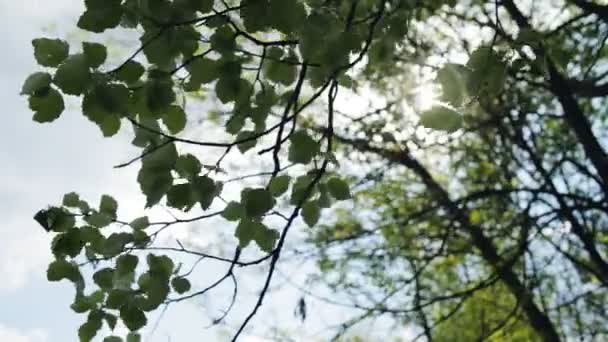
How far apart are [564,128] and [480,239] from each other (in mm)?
1768

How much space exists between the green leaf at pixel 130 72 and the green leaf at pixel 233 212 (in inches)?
21.6

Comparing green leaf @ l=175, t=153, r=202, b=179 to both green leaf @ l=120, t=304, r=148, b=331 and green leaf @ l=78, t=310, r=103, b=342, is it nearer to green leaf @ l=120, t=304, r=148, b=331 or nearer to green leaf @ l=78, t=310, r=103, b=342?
green leaf @ l=120, t=304, r=148, b=331

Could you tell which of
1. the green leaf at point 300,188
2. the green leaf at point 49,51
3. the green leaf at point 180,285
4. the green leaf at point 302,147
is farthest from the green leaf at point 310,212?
the green leaf at point 49,51

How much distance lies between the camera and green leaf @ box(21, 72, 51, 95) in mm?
1516

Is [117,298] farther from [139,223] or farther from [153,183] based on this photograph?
[153,183]

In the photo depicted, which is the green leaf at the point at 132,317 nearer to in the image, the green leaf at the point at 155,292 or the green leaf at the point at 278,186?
the green leaf at the point at 155,292

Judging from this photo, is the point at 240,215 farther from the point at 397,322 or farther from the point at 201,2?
the point at 397,322

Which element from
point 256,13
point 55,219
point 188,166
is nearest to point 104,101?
point 188,166

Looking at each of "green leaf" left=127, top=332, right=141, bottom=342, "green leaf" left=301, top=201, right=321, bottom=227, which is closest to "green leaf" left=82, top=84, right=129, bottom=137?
"green leaf" left=301, top=201, right=321, bottom=227

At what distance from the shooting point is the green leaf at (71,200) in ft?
6.50

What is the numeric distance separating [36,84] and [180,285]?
80 centimetres

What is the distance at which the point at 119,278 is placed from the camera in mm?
1946

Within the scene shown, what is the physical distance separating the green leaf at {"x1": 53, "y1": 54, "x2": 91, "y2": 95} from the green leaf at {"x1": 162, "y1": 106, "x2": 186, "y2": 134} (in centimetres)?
36

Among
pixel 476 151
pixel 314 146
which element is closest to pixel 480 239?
pixel 476 151
